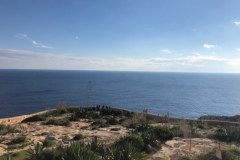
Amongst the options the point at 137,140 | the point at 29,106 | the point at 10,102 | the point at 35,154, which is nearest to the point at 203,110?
the point at 29,106

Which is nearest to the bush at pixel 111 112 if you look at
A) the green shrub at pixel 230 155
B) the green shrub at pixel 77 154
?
the green shrub at pixel 230 155

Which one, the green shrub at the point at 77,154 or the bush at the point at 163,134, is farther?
the bush at the point at 163,134

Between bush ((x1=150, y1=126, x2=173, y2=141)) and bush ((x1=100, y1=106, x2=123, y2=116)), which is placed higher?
bush ((x1=150, y1=126, x2=173, y2=141))

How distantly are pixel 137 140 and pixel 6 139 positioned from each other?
28.6ft

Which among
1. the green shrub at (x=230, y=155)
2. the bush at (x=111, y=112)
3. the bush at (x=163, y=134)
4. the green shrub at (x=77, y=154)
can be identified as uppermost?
the green shrub at (x=77, y=154)

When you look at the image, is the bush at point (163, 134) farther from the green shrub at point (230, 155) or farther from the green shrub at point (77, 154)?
the green shrub at point (77, 154)

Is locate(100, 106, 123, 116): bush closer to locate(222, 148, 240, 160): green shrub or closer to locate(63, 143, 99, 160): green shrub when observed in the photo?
locate(222, 148, 240, 160): green shrub

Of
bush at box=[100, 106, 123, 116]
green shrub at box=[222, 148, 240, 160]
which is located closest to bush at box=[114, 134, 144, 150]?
green shrub at box=[222, 148, 240, 160]

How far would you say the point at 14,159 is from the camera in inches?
439

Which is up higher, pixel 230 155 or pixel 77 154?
pixel 77 154

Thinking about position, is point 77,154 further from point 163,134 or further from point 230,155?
point 163,134

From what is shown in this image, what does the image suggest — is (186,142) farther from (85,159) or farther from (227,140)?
(85,159)

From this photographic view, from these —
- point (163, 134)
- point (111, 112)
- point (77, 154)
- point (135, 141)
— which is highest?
point (77, 154)

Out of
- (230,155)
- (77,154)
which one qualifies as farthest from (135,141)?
(230,155)
